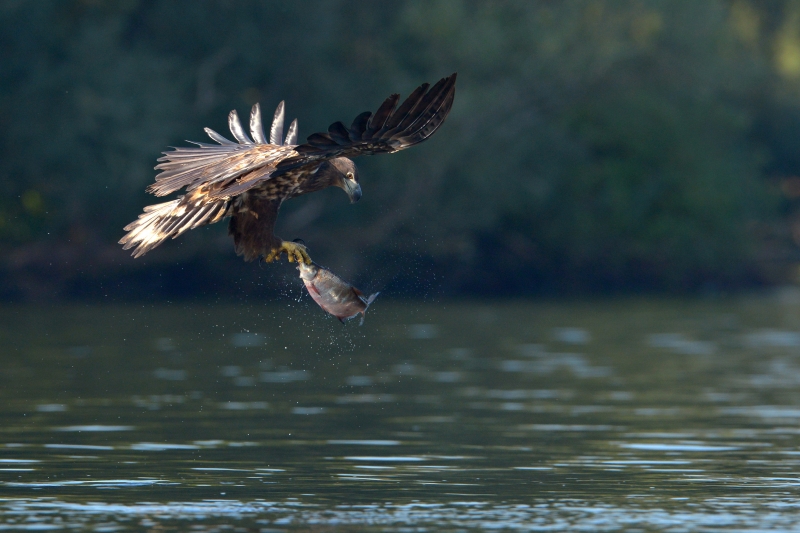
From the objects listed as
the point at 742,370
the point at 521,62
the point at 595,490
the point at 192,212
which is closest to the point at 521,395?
the point at 742,370

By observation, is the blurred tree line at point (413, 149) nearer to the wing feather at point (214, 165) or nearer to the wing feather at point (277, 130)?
the wing feather at point (277, 130)

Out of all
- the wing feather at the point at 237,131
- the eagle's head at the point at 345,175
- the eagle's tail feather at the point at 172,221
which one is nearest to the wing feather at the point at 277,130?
the wing feather at the point at 237,131

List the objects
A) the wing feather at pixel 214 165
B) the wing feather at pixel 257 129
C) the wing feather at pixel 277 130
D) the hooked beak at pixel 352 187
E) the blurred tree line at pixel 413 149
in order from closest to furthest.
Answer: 1. the wing feather at pixel 214 165
2. the hooked beak at pixel 352 187
3. the wing feather at pixel 257 129
4. the wing feather at pixel 277 130
5. the blurred tree line at pixel 413 149

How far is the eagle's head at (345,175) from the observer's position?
897 centimetres

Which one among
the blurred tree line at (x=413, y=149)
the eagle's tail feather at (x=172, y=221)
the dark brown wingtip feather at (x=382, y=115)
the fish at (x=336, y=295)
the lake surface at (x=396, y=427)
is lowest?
the lake surface at (x=396, y=427)

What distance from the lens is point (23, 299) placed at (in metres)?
30.0

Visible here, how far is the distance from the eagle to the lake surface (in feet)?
4.84

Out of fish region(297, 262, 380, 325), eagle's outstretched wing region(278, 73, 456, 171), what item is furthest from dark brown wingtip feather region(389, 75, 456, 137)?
fish region(297, 262, 380, 325)

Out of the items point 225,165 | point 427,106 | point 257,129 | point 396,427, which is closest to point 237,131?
point 257,129

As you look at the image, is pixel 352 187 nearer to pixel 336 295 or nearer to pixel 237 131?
pixel 336 295

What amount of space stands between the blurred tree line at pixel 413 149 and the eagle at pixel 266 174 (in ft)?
68.8

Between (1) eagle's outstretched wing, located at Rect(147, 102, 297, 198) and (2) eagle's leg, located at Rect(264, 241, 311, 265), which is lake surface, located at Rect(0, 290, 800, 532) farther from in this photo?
(1) eagle's outstretched wing, located at Rect(147, 102, 297, 198)

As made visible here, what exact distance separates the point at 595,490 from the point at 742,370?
30.5 ft

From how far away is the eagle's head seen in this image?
8.97 meters
